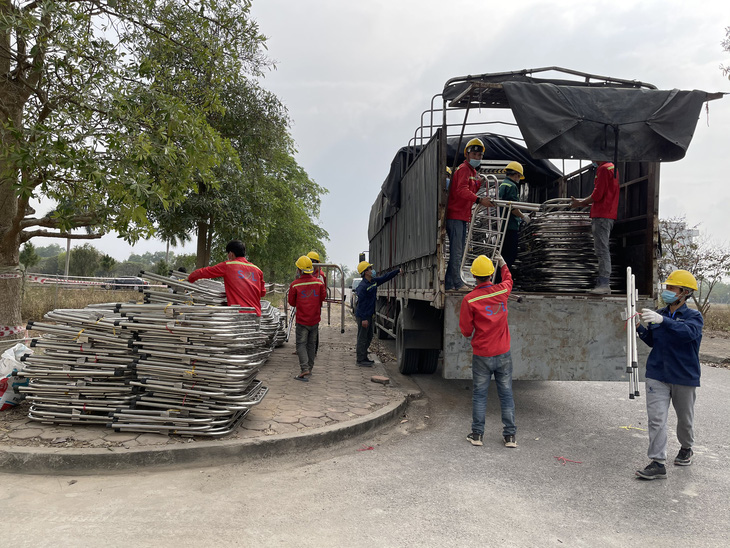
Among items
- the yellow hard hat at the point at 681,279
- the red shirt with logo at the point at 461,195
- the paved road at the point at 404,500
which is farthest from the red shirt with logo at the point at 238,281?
the yellow hard hat at the point at 681,279

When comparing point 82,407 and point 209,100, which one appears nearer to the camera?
point 82,407

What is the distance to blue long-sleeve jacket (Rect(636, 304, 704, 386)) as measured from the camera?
154 inches

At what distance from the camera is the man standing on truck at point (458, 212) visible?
5828 mm

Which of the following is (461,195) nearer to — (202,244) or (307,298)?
(307,298)

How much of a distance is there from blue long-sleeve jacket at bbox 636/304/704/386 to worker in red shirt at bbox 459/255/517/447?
1227mm

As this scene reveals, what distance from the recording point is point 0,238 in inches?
243

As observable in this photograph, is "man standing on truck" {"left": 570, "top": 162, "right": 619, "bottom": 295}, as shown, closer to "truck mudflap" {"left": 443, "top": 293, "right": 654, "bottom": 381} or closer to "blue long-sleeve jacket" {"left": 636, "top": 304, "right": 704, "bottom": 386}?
"truck mudflap" {"left": 443, "top": 293, "right": 654, "bottom": 381}

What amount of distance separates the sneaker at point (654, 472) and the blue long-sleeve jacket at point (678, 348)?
0.66 m

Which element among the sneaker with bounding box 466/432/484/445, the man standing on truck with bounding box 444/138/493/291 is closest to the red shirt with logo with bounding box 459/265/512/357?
the sneaker with bounding box 466/432/484/445

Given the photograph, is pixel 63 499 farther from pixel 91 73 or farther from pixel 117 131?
pixel 91 73

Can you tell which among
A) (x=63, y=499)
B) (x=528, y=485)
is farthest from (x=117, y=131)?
(x=528, y=485)

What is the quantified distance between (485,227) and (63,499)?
531 centimetres

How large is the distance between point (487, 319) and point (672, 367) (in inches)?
59.8

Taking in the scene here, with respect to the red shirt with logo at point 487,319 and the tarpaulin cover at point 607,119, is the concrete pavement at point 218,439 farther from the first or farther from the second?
the tarpaulin cover at point 607,119
